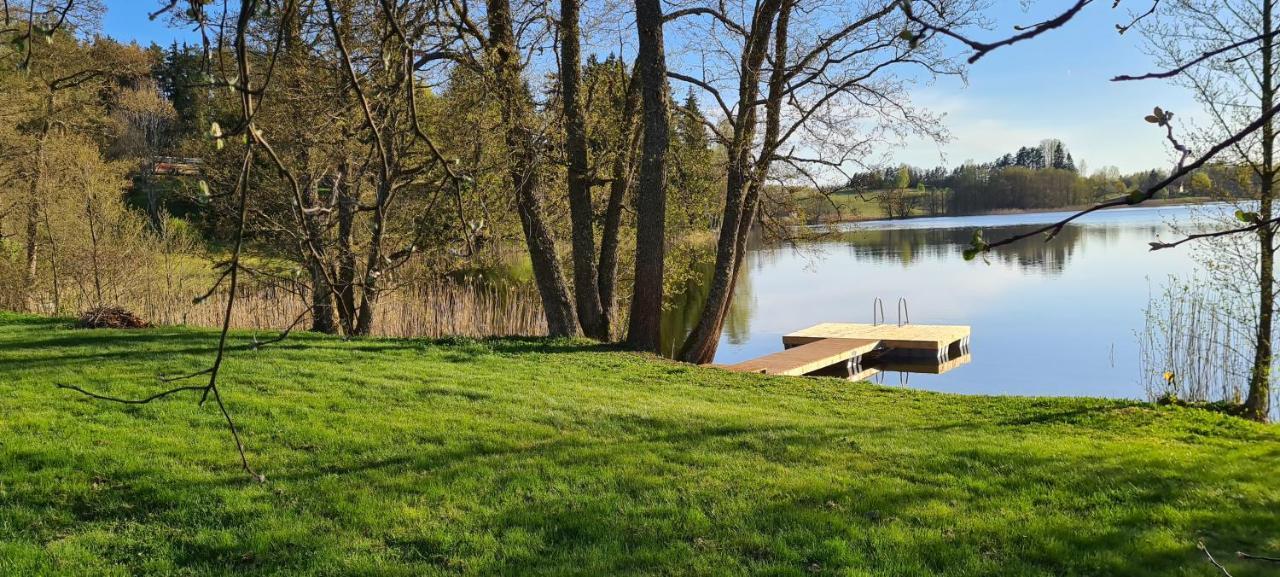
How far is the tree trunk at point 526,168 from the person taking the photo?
1055 centimetres

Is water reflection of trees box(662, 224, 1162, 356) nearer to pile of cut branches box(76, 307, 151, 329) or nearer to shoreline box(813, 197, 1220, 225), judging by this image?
shoreline box(813, 197, 1220, 225)

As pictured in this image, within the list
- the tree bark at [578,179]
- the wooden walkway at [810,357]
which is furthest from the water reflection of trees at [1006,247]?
the tree bark at [578,179]

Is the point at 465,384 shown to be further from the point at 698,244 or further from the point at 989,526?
the point at 698,244

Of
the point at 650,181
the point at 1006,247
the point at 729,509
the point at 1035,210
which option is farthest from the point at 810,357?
the point at 1035,210

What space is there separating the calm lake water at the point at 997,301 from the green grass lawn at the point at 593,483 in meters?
3.87

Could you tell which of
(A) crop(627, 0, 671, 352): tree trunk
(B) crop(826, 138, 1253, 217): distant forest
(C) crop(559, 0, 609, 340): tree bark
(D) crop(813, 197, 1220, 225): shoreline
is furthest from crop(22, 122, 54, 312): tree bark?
(B) crop(826, 138, 1253, 217): distant forest

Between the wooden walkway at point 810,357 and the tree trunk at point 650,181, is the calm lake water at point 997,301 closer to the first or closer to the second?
the wooden walkway at point 810,357

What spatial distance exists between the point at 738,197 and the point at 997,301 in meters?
14.4

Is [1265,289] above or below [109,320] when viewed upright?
above

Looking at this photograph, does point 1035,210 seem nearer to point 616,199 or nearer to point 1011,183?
point 1011,183

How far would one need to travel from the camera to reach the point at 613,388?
8180 millimetres

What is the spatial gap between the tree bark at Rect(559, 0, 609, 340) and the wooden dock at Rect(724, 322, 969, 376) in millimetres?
3203

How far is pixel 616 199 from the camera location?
41.0 feet

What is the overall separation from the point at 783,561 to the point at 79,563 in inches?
117
